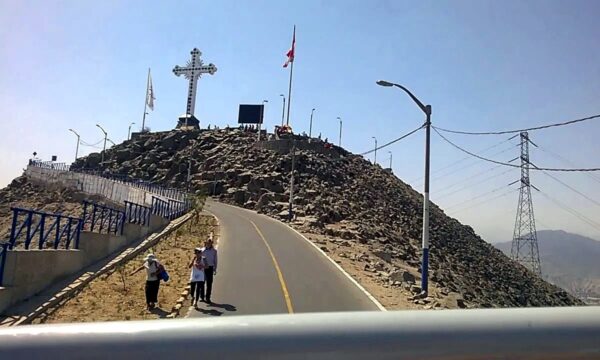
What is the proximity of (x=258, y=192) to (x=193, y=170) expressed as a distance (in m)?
20.1

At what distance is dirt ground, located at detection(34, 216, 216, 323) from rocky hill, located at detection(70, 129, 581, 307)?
28.2ft

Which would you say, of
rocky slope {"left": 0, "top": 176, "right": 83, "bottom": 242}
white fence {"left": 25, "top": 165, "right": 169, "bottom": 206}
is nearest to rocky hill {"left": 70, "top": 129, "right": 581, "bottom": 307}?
white fence {"left": 25, "top": 165, "right": 169, "bottom": 206}

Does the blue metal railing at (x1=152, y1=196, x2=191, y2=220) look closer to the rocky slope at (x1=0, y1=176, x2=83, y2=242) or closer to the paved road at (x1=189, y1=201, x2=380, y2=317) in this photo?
the paved road at (x1=189, y1=201, x2=380, y2=317)

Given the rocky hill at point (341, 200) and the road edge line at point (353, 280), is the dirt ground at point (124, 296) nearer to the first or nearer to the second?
the road edge line at point (353, 280)

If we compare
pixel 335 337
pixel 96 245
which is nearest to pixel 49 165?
pixel 96 245

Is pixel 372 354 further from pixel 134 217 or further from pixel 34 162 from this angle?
pixel 34 162

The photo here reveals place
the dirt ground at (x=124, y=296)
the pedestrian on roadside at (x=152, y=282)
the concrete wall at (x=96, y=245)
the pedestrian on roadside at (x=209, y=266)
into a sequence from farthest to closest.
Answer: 1. the concrete wall at (x=96, y=245)
2. the pedestrian on roadside at (x=209, y=266)
3. the pedestrian on roadside at (x=152, y=282)
4. the dirt ground at (x=124, y=296)

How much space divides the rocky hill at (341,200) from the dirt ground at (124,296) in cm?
861

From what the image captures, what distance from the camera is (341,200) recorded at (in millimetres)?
60656

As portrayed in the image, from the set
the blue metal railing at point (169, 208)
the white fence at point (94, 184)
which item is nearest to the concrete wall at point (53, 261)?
the blue metal railing at point (169, 208)

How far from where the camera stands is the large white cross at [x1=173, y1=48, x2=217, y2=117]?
101875 millimetres

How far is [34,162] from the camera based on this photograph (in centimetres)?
7212

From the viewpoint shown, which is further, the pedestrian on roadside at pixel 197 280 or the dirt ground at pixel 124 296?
the pedestrian on roadside at pixel 197 280

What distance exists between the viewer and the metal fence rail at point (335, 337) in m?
1.45
